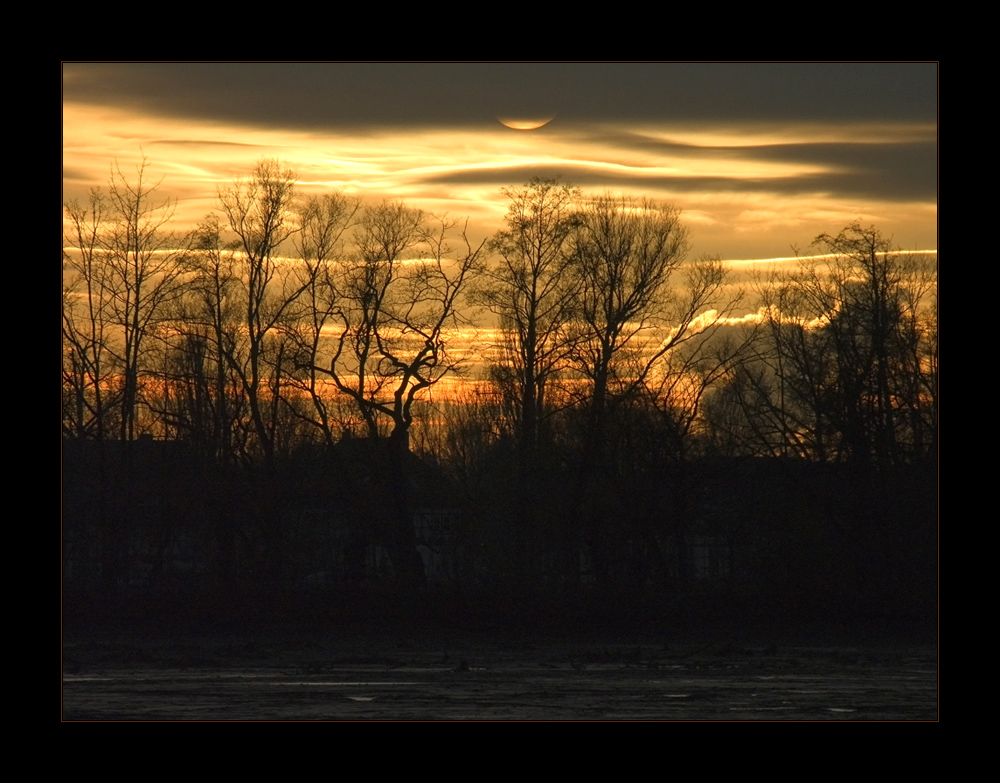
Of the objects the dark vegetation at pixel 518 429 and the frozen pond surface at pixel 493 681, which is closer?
the frozen pond surface at pixel 493 681

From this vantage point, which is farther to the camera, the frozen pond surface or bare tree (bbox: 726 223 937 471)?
bare tree (bbox: 726 223 937 471)

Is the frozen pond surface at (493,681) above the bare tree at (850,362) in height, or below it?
below

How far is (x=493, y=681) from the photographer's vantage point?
2255cm

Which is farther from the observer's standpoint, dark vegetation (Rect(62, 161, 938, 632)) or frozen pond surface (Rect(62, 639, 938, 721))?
dark vegetation (Rect(62, 161, 938, 632))

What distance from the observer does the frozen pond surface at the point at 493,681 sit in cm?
1855

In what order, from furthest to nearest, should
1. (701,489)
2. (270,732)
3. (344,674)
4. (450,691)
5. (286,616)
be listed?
(701,489)
(286,616)
(344,674)
(450,691)
(270,732)

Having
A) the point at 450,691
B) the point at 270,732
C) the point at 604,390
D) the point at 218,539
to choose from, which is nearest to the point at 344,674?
the point at 450,691

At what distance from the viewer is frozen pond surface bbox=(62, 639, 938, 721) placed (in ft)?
60.8

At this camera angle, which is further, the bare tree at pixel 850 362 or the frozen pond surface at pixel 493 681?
the bare tree at pixel 850 362

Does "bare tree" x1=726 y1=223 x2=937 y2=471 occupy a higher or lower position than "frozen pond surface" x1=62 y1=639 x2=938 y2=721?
higher

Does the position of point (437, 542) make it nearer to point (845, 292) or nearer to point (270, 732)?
point (845, 292)

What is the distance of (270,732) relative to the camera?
13.3 m
